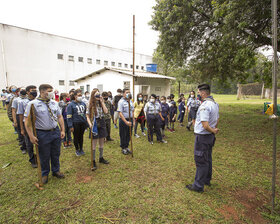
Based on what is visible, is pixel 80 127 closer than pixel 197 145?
No

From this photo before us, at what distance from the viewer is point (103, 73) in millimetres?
18594

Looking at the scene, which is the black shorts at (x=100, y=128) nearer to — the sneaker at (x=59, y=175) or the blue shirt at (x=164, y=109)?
the sneaker at (x=59, y=175)

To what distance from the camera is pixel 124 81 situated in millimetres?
16844

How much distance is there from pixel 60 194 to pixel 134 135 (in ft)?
14.8

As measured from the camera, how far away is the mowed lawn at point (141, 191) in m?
2.78

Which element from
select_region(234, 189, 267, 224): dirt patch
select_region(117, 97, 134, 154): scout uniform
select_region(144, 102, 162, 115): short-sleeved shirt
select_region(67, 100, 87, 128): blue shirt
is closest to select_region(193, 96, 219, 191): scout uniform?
select_region(234, 189, 267, 224): dirt patch

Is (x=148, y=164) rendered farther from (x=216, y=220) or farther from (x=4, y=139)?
(x=4, y=139)

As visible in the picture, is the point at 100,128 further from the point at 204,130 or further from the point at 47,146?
the point at 204,130

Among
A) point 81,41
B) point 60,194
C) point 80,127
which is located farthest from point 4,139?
point 81,41

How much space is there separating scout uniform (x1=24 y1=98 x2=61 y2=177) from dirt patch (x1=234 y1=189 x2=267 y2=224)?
4.02 meters

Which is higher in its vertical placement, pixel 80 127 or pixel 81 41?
pixel 81 41

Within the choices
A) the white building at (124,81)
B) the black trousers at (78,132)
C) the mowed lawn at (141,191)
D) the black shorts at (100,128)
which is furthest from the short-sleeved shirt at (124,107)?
the white building at (124,81)

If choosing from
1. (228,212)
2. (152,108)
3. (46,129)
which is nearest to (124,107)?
(152,108)

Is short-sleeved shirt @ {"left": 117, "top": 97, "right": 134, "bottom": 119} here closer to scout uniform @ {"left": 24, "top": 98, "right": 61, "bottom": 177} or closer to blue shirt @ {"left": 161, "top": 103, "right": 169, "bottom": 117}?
scout uniform @ {"left": 24, "top": 98, "right": 61, "bottom": 177}
